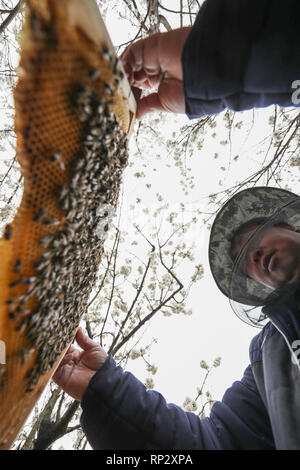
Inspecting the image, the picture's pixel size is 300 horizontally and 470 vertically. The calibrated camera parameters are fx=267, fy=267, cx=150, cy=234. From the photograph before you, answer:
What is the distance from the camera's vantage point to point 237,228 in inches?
116

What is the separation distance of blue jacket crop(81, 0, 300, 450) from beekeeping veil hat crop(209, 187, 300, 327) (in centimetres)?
26

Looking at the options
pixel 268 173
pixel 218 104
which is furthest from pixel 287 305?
pixel 268 173

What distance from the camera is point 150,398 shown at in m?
2.04

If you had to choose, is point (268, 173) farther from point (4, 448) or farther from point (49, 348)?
point (4, 448)

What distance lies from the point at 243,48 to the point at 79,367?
7.62 ft

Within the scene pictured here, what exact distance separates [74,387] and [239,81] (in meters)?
2.24

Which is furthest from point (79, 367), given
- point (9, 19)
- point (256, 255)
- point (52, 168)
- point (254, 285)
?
point (9, 19)

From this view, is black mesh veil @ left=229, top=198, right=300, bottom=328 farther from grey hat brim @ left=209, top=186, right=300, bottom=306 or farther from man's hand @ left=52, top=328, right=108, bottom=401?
man's hand @ left=52, top=328, right=108, bottom=401

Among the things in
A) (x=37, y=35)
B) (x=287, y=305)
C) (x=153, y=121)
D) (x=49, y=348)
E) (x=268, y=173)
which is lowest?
(x=49, y=348)

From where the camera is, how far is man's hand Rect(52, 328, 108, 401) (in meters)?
1.96

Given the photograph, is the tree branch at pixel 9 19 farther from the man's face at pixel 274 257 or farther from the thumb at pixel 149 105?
the man's face at pixel 274 257

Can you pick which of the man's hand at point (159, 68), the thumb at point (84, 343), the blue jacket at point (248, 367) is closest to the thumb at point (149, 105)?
the man's hand at point (159, 68)

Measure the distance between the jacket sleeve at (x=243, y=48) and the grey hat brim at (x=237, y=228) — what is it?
153 centimetres

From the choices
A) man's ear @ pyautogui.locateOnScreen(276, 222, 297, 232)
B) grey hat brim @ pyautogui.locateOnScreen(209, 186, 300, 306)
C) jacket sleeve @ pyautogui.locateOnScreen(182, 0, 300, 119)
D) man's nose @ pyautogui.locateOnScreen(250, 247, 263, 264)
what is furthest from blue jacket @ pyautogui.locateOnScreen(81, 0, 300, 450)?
man's ear @ pyautogui.locateOnScreen(276, 222, 297, 232)
